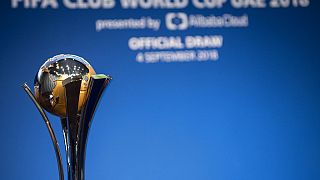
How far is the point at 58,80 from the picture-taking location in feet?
5.21

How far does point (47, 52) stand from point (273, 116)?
119 cm

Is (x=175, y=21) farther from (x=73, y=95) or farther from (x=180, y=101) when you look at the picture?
(x=73, y=95)

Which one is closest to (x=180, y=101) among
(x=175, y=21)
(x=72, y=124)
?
(x=175, y=21)

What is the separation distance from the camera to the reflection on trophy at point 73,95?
1569 mm

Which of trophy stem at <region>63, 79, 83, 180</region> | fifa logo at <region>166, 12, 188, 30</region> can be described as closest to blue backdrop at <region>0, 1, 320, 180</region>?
fifa logo at <region>166, 12, 188, 30</region>

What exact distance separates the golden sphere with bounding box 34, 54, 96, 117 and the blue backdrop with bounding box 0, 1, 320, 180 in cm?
152

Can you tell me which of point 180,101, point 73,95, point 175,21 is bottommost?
point 180,101

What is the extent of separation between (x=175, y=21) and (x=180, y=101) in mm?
395

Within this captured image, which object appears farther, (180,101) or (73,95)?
(180,101)

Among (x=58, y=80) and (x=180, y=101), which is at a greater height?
(x=58, y=80)

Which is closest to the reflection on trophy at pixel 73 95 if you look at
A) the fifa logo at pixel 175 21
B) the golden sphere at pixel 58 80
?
the golden sphere at pixel 58 80

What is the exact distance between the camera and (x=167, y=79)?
3.27m

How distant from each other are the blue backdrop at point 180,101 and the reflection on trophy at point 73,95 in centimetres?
150

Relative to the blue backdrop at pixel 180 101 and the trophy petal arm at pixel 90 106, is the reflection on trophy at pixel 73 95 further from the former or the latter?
the blue backdrop at pixel 180 101
